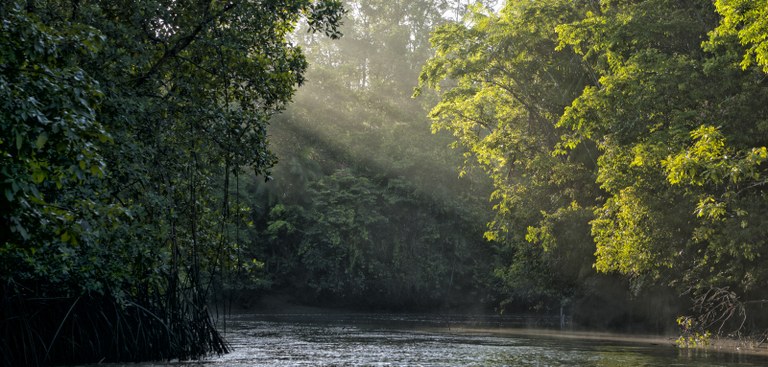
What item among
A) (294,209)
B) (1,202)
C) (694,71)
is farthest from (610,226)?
(294,209)

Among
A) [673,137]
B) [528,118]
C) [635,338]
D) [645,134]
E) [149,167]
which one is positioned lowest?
[635,338]

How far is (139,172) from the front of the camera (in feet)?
46.8

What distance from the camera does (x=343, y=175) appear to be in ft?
162

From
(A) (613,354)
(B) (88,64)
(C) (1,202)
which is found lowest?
(A) (613,354)

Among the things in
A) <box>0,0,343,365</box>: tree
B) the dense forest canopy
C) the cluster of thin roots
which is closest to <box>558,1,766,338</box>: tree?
the dense forest canopy

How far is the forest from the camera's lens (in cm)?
1181

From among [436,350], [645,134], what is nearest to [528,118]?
[645,134]

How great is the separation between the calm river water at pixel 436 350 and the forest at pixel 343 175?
1596mm

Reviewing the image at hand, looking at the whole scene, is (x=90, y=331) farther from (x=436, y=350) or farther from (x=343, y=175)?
(x=343, y=175)

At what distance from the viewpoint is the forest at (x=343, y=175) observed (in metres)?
11.8

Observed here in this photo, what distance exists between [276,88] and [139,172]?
396 cm

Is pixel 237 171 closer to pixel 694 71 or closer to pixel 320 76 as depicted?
pixel 694 71

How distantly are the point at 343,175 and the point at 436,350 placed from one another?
27.3 metres

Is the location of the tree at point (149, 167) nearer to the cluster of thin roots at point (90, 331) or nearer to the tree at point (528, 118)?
the cluster of thin roots at point (90, 331)
